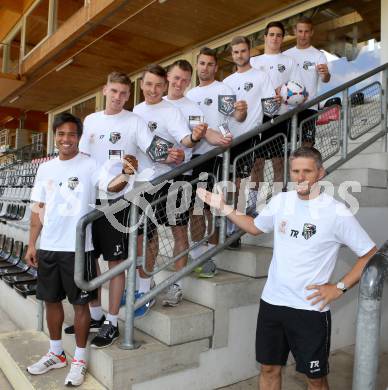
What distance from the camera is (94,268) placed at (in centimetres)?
273

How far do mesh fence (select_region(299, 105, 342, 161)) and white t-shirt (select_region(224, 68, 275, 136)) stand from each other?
482 mm

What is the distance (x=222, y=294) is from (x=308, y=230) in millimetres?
1043

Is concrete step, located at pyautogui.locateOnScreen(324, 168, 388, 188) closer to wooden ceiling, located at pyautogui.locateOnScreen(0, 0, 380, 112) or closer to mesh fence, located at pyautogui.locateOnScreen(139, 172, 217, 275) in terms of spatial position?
mesh fence, located at pyautogui.locateOnScreen(139, 172, 217, 275)

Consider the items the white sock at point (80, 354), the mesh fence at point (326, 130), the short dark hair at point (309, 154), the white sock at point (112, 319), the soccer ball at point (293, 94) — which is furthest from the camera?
the mesh fence at point (326, 130)

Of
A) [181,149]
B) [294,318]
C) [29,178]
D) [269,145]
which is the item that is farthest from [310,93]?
[29,178]

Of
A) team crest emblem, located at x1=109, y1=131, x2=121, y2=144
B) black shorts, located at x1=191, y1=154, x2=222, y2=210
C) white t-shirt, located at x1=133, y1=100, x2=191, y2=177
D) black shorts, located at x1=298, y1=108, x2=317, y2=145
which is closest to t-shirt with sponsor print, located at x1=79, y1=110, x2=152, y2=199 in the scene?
team crest emblem, located at x1=109, y1=131, x2=121, y2=144

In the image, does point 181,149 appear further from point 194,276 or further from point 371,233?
point 371,233

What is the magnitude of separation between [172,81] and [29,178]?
6839 mm

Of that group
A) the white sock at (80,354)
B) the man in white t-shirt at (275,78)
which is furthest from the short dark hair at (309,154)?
the white sock at (80,354)

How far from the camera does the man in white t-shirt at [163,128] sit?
9.62ft

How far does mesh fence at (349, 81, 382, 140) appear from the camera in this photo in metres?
4.83

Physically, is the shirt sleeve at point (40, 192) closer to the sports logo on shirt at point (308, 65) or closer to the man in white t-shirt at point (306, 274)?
the man in white t-shirt at point (306, 274)

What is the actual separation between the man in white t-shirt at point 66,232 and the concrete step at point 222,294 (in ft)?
2.43

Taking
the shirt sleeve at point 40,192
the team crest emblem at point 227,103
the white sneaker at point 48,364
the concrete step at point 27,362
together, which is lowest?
the concrete step at point 27,362
